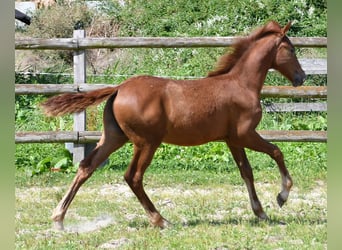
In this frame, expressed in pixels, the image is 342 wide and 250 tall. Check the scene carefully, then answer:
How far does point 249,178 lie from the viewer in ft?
17.5

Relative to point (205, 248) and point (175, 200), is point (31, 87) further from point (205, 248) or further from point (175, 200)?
point (205, 248)

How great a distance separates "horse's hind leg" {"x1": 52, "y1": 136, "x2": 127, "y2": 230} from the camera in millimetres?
4852

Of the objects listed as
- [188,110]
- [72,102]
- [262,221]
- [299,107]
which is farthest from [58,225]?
[299,107]

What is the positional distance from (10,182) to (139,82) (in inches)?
158

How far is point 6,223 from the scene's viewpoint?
0.97 metres

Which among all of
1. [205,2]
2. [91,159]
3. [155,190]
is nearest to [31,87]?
[155,190]

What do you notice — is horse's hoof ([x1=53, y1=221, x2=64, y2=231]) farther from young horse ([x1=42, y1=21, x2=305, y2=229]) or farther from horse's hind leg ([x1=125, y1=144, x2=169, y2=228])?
horse's hind leg ([x1=125, y1=144, x2=169, y2=228])

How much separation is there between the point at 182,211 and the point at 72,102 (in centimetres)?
155

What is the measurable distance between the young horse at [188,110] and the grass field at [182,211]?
0.92ft

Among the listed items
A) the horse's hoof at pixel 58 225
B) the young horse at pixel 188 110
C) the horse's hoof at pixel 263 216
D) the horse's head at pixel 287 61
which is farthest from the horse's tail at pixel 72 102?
the horse's hoof at pixel 263 216

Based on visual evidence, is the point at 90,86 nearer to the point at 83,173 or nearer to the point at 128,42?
the point at 128,42

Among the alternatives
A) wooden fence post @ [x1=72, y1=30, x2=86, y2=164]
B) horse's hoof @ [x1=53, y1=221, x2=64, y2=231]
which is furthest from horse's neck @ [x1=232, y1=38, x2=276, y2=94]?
wooden fence post @ [x1=72, y1=30, x2=86, y2=164]

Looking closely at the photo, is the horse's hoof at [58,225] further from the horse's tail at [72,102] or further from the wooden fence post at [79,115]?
the wooden fence post at [79,115]

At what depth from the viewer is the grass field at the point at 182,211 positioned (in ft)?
14.4
